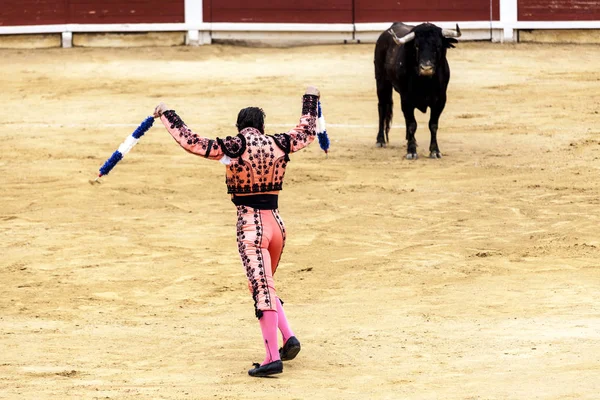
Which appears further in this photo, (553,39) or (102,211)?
(553,39)

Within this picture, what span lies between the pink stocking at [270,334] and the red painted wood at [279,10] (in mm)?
15923

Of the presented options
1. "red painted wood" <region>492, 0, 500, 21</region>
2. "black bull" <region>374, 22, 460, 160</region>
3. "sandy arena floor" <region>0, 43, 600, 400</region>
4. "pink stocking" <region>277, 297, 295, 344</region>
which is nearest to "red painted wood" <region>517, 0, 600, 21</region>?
"red painted wood" <region>492, 0, 500, 21</region>

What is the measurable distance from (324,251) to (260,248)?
3.07 metres

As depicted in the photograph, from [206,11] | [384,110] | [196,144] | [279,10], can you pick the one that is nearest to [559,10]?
[279,10]

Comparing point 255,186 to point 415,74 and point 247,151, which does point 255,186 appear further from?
point 415,74

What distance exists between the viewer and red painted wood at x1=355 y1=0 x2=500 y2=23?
21.1m

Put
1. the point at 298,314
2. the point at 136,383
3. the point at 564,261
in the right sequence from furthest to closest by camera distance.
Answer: the point at 564,261, the point at 298,314, the point at 136,383

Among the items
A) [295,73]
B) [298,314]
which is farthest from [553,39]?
[298,314]

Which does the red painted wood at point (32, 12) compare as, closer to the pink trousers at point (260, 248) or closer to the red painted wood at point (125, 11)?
the red painted wood at point (125, 11)

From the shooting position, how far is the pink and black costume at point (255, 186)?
5883mm

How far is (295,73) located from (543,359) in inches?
520

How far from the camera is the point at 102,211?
1048cm

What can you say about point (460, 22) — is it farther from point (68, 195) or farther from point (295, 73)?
point (68, 195)

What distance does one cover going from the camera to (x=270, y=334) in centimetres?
580
